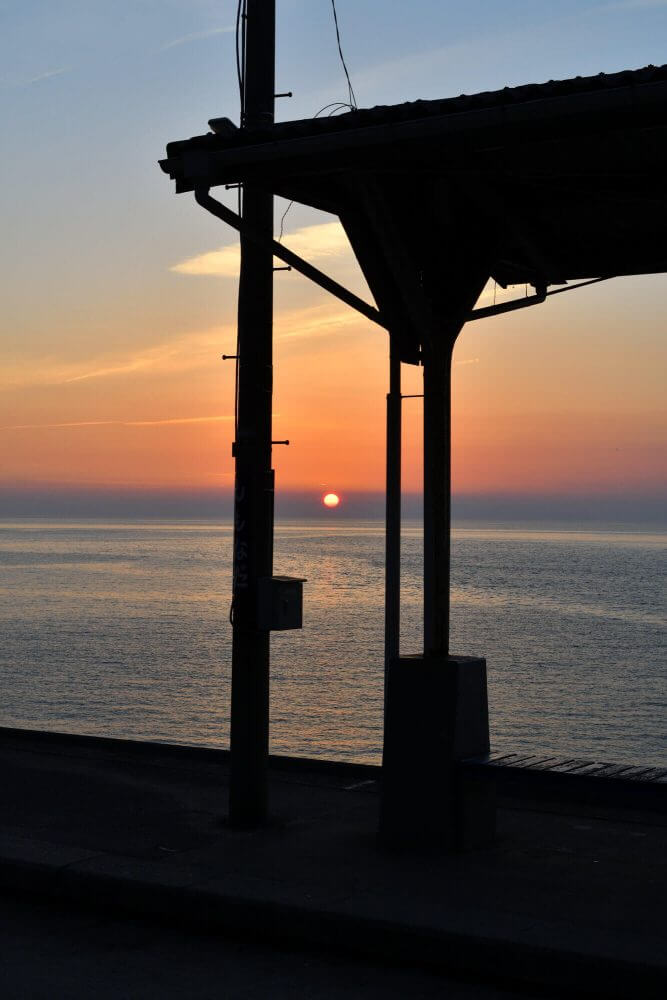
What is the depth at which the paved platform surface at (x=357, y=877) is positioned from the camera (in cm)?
586

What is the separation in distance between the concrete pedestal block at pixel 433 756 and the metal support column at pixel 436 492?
0.81ft

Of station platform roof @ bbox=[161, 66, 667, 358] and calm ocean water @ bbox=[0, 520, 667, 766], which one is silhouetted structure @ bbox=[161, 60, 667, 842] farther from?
calm ocean water @ bbox=[0, 520, 667, 766]

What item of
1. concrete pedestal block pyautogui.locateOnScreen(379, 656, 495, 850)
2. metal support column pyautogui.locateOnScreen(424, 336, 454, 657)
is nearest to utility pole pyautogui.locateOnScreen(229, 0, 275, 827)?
concrete pedestal block pyautogui.locateOnScreen(379, 656, 495, 850)

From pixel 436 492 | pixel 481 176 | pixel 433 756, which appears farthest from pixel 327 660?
pixel 481 176

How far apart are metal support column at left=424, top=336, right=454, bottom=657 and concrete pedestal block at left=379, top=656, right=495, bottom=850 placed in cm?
25

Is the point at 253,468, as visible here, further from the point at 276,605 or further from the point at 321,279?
the point at 321,279

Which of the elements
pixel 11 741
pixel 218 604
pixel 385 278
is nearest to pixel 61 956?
pixel 385 278

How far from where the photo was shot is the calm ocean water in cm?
3247

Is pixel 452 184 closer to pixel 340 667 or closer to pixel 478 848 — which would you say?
pixel 478 848

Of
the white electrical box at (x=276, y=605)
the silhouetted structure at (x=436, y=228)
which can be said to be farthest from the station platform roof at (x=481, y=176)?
the white electrical box at (x=276, y=605)

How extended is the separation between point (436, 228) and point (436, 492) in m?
1.74

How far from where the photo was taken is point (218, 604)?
3209 inches

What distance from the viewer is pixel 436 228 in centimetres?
789

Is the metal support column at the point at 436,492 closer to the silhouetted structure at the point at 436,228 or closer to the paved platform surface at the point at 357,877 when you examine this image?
the silhouetted structure at the point at 436,228
